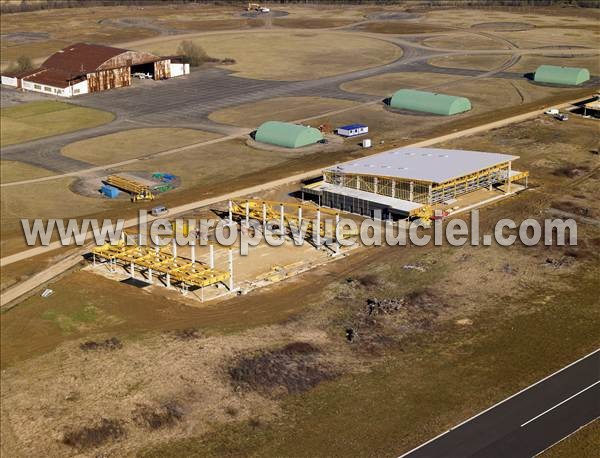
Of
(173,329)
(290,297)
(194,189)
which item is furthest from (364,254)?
(194,189)

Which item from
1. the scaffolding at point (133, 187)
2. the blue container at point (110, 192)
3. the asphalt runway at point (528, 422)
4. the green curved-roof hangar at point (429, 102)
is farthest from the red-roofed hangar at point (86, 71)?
the asphalt runway at point (528, 422)

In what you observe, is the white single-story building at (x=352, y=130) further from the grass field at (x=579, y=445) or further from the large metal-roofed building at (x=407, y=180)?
the grass field at (x=579, y=445)

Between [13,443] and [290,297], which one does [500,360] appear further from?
[13,443]

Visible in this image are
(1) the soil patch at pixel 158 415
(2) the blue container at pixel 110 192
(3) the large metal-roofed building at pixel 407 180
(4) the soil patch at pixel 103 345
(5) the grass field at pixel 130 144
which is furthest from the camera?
(5) the grass field at pixel 130 144

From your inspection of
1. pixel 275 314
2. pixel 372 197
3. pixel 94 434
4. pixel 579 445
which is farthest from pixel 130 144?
pixel 579 445

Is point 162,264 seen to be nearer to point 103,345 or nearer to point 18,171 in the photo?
point 103,345

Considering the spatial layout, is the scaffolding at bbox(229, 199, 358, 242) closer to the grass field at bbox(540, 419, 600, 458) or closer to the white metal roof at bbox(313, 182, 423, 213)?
the white metal roof at bbox(313, 182, 423, 213)

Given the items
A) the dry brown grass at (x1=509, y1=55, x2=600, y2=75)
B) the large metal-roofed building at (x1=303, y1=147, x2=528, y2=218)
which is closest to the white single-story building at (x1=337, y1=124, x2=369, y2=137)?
the large metal-roofed building at (x1=303, y1=147, x2=528, y2=218)
